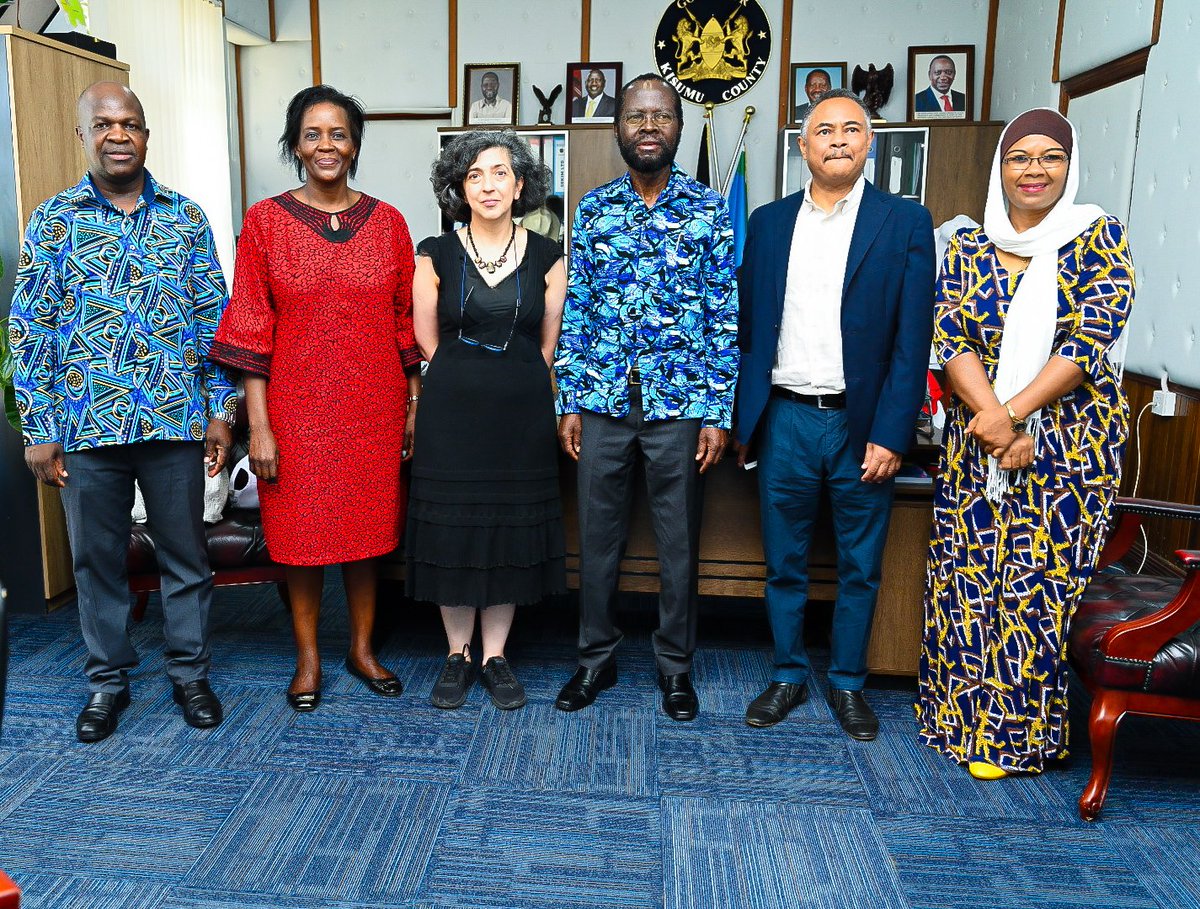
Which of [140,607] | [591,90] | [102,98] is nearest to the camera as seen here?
[102,98]

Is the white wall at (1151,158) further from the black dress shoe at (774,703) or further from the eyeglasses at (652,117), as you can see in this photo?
the eyeglasses at (652,117)

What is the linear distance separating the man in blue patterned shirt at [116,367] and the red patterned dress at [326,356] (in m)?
0.13

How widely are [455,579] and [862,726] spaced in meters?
1.17

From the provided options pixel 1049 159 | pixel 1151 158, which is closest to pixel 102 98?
pixel 1049 159

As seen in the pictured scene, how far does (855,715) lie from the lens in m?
2.60

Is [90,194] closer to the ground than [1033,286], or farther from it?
farther from it

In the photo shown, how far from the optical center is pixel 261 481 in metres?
2.59

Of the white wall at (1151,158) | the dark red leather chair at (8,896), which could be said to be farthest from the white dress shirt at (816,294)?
the dark red leather chair at (8,896)

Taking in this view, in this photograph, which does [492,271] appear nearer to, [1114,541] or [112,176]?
[112,176]

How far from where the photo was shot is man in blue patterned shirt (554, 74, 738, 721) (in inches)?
96.7

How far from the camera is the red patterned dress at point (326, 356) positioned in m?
2.48

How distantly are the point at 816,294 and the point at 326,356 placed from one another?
129cm

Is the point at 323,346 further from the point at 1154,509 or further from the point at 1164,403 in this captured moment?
the point at 1164,403

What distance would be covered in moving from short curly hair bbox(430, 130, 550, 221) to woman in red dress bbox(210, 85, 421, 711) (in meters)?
0.16
